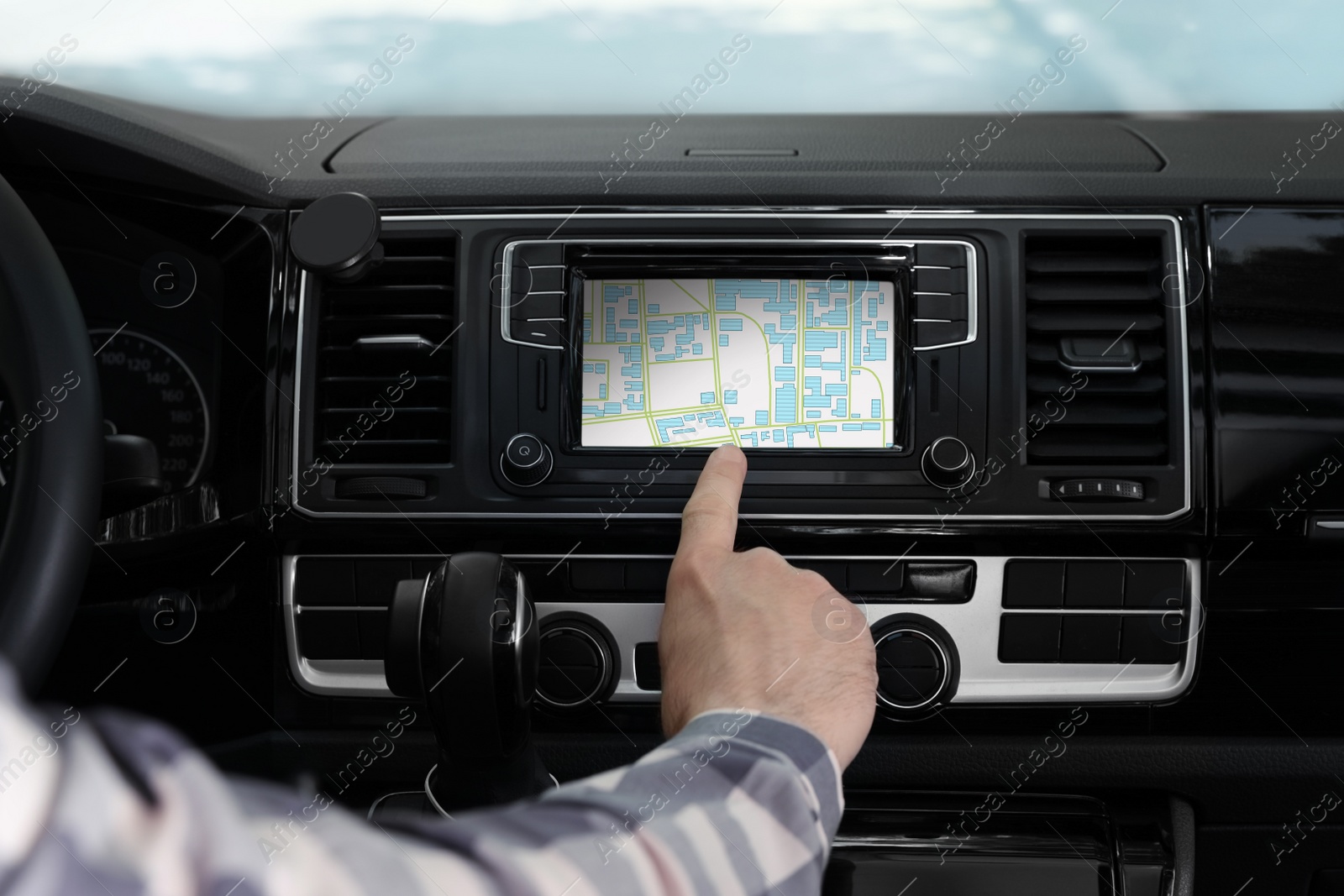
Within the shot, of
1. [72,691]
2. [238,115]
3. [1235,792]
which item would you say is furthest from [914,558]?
[238,115]

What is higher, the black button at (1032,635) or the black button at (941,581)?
the black button at (941,581)

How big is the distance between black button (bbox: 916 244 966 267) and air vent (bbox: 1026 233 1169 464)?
0.31 ft

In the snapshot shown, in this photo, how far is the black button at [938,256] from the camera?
1.21 metres

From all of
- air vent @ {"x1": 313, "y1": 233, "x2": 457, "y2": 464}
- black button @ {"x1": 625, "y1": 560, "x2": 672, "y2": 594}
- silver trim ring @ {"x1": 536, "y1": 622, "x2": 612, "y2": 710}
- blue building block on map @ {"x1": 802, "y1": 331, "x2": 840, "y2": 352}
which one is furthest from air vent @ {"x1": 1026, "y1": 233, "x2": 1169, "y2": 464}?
air vent @ {"x1": 313, "y1": 233, "x2": 457, "y2": 464}

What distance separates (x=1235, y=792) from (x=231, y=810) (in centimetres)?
127

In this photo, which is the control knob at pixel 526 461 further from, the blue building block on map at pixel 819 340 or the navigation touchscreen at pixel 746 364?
the blue building block on map at pixel 819 340

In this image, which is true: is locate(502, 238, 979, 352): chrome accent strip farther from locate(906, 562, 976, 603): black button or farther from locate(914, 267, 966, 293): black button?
locate(906, 562, 976, 603): black button

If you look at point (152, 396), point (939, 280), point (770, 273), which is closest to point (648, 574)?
point (770, 273)

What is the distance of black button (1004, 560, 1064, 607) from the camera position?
4.03 feet

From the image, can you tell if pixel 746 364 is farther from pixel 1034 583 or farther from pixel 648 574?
pixel 1034 583

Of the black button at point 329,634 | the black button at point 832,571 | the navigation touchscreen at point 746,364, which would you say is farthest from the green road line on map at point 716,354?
the black button at point 329,634

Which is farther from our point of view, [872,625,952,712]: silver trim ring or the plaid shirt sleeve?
[872,625,952,712]: silver trim ring

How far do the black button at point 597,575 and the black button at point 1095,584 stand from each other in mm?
554

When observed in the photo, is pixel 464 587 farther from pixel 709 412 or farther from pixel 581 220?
pixel 581 220
